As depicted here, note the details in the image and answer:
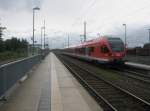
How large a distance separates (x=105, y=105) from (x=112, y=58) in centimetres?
1814

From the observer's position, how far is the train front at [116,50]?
2897cm

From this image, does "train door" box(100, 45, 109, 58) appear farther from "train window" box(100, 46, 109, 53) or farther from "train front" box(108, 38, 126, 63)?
"train front" box(108, 38, 126, 63)

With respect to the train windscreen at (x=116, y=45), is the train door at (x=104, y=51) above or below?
below

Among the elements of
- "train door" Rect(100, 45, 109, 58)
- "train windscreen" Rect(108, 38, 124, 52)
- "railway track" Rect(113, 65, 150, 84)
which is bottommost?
"railway track" Rect(113, 65, 150, 84)

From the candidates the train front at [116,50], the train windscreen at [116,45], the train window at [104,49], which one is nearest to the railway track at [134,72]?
the train front at [116,50]

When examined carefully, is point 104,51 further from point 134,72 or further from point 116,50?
point 134,72

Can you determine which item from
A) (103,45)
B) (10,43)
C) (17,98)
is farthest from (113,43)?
(10,43)

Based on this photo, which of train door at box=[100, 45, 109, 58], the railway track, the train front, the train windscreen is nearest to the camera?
the railway track

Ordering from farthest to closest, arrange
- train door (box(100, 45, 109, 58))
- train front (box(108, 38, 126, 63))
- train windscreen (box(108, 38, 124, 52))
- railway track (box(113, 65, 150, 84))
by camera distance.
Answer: train door (box(100, 45, 109, 58))
train windscreen (box(108, 38, 124, 52))
train front (box(108, 38, 126, 63))
railway track (box(113, 65, 150, 84))

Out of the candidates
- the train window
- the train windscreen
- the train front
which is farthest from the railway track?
the train window

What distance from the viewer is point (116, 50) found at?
2942 centimetres

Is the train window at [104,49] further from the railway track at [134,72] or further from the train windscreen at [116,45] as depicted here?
the railway track at [134,72]

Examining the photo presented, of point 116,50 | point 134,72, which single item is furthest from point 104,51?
point 134,72

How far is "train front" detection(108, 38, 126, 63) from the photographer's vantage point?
1141 inches
